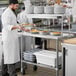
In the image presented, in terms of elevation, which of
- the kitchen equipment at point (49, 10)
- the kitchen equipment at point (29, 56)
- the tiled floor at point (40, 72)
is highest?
the kitchen equipment at point (49, 10)

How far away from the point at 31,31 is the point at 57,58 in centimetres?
78

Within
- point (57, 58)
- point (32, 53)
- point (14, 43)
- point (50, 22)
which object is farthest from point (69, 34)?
point (50, 22)

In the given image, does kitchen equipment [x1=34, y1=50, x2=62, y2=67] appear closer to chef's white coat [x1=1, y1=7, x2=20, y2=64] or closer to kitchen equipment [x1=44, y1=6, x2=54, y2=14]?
chef's white coat [x1=1, y1=7, x2=20, y2=64]

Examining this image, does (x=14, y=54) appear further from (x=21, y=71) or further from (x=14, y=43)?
(x=21, y=71)

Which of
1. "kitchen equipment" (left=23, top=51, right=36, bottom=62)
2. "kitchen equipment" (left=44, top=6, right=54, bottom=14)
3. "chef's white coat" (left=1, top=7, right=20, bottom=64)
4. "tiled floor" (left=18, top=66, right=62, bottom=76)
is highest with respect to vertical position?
"kitchen equipment" (left=44, top=6, right=54, bottom=14)

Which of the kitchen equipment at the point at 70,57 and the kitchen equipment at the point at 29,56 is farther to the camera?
the kitchen equipment at the point at 29,56

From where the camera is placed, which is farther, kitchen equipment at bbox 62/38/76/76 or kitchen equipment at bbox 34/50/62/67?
kitchen equipment at bbox 34/50/62/67

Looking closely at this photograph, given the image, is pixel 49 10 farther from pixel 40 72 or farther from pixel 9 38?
pixel 40 72

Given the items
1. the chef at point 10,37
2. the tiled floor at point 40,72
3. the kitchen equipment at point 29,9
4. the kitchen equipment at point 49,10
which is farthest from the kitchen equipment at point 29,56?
the kitchen equipment at point 49,10

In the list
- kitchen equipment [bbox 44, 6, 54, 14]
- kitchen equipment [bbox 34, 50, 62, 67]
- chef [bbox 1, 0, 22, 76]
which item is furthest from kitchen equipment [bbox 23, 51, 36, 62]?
kitchen equipment [bbox 44, 6, 54, 14]

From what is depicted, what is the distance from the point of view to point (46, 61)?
11.4 feet

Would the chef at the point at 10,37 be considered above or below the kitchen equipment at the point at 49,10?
below

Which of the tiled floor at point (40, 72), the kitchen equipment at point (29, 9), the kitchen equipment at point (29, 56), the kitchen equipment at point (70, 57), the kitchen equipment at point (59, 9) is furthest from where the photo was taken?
the tiled floor at point (40, 72)

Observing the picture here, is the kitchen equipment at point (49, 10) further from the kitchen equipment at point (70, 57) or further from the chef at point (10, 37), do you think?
the kitchen equipment at point (70, 57)
